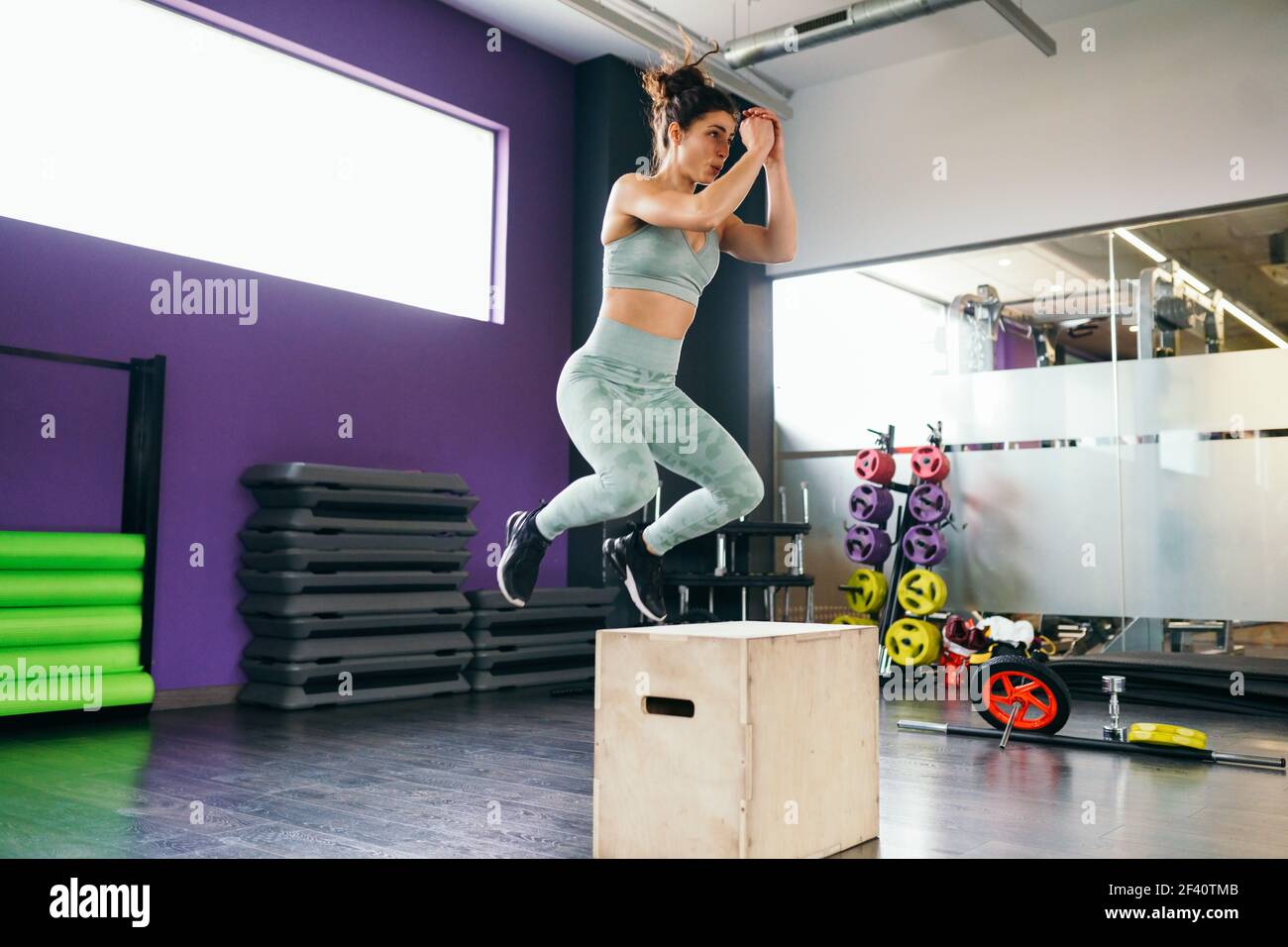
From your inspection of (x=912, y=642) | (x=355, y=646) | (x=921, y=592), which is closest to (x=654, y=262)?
(x=355, y=646)

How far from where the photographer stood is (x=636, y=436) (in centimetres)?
238

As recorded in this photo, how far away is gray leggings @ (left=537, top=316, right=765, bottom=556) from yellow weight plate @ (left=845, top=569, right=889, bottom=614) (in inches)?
150

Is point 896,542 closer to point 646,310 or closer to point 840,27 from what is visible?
point 840,27

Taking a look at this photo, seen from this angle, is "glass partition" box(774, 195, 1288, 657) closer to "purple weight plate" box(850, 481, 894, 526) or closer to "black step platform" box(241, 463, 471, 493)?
"purple weight plate" box(850, 481, 894, 526)

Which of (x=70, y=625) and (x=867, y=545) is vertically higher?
(x=867, y=545)

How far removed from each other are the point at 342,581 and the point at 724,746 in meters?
3.00

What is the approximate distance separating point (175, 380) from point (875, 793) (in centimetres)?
341

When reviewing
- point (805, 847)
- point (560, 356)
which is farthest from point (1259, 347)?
point (805, 847)

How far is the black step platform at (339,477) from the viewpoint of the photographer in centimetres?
450

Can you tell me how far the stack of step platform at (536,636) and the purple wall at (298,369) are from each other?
0.49 m

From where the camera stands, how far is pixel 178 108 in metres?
4.59

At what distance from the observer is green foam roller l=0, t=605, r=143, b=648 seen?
12.1 feet

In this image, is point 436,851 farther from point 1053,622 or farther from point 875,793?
point 1053,622

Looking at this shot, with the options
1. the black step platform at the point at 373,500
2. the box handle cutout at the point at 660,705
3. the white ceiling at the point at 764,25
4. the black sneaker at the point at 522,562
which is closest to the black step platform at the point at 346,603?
the black step platform at the point at 373,500
